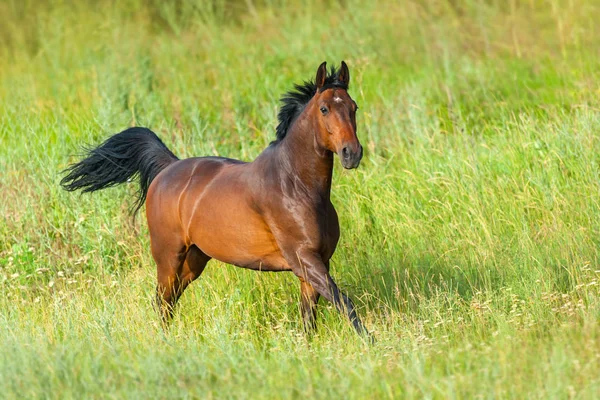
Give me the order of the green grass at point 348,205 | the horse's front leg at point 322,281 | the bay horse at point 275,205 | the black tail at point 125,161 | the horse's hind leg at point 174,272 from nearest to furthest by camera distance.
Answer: the green grass at point 348,205, the horse's front leg at point 322,281, the bay horse at point 275,205, the horse's hind leg at point 174,272, the black tail at point 125,161

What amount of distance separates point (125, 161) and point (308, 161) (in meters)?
2.16

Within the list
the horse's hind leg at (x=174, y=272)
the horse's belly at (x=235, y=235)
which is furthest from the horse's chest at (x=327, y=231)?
the horse's hind leg at (x=174, y=272)

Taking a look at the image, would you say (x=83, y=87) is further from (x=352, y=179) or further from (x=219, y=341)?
(x=219, y=341)

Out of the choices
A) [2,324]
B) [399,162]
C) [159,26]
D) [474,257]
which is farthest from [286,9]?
[2,324]

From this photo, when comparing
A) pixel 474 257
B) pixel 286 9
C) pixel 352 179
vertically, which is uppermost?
pixel 286 9

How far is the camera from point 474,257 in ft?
23.3

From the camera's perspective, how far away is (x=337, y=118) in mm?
5551

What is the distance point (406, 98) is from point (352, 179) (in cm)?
196

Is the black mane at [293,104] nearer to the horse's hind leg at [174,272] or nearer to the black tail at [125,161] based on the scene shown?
the horse's hind leg at [174,272]

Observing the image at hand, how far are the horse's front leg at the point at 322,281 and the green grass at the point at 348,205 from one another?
0.18 meters

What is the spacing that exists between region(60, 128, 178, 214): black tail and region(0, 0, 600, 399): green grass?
78cm

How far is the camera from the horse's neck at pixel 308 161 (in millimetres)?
5887

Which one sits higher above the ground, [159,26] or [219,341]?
[159,26]

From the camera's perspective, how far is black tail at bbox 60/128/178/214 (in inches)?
292
